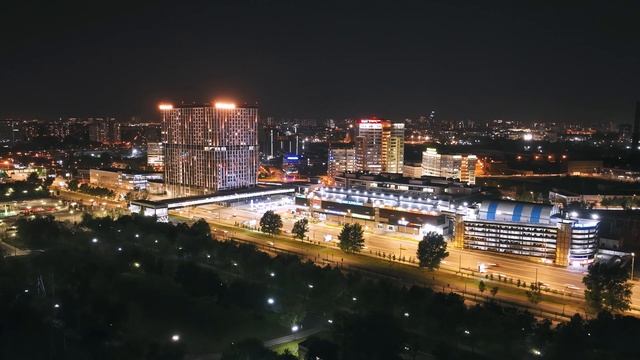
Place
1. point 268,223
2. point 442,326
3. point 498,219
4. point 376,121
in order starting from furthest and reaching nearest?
point 376,121
point 268,223
point 498,219
point 442,326

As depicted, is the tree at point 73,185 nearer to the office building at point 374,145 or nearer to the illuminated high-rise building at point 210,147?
the illuminated high-rise building at point 210,147

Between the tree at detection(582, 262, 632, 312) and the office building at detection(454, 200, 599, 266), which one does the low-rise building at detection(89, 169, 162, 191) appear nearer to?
the office building at detection(454, 200, 599, 266)

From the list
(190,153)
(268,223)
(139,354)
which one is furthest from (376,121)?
(139,354)

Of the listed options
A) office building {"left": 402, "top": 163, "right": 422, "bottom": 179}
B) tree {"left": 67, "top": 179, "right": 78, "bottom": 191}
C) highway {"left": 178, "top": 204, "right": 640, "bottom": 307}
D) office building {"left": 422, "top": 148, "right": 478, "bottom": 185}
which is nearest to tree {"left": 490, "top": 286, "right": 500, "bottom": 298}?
highway {"left": 178, "top": 204, "right": 640, "bottom": 307}

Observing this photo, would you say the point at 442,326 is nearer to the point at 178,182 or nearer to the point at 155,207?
the point at 155,207

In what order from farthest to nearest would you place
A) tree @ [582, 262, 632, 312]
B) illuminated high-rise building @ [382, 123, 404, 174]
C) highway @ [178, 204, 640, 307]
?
illuminated high-rise building @ [382, 123, 404, 174]
highway @ [178, 204, 640, 307]
tree @ [582, 262, 632, 312]

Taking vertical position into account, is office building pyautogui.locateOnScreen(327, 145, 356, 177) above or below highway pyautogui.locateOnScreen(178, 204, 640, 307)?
above

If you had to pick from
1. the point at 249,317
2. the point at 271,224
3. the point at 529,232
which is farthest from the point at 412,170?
the point at 249,317

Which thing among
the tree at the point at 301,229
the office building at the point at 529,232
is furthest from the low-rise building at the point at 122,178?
the office building at the point at 529,232
